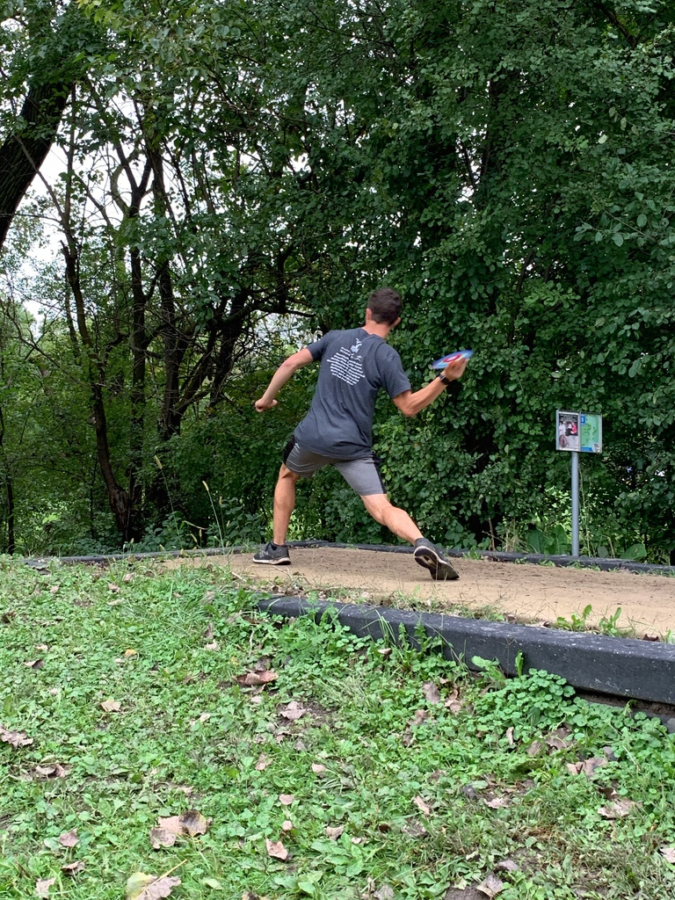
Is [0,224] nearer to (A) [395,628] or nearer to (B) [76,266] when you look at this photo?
(B) [76,266]

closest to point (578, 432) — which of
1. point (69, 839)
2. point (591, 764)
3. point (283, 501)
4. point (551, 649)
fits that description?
point (283, 501)

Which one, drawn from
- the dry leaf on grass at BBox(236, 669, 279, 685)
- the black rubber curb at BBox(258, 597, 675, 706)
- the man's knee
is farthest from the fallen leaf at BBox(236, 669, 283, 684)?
the man's knee

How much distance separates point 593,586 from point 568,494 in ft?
10.9

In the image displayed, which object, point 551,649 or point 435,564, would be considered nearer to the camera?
point 551,649

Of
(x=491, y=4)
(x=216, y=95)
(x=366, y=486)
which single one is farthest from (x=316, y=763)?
(x=216, y=95)

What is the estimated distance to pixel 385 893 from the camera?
2.42 m

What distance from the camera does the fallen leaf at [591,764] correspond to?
9.29ft

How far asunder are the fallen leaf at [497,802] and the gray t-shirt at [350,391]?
10.1 feet

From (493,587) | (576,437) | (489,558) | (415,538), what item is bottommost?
(489,558)

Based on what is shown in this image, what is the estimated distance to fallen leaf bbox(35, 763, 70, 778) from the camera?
10.5 feet

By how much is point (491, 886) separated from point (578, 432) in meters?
5.59

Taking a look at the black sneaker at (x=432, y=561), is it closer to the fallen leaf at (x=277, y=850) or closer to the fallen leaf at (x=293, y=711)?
the fallen leaf at (x=293, y=711)

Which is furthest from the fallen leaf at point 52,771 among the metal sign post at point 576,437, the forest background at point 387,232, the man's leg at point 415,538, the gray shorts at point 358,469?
the forest background at point 387,232

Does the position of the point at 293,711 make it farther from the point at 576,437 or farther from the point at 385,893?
the point at 576,437
